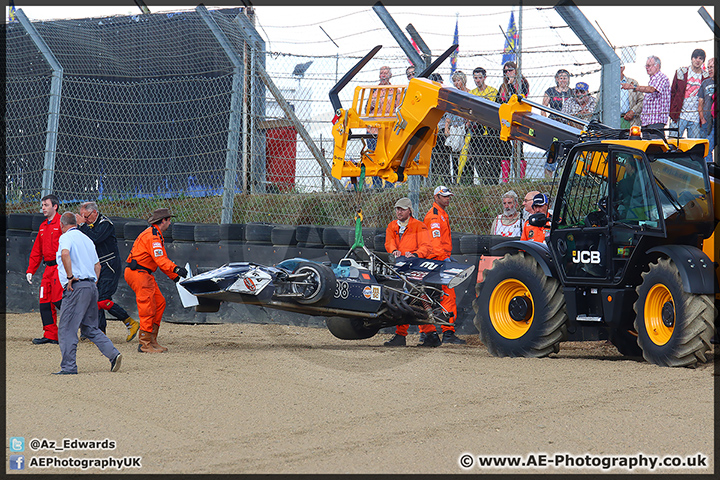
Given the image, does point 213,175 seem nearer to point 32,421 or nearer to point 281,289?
point 281,289

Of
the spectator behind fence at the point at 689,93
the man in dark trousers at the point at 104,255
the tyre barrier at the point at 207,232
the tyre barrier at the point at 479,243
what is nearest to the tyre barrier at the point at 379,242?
the tyre barrier at the point at 479,243

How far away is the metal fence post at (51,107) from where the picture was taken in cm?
1288

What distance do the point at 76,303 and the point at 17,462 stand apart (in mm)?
3153

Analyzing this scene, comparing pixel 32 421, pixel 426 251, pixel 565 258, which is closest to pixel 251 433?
pixel 32 421

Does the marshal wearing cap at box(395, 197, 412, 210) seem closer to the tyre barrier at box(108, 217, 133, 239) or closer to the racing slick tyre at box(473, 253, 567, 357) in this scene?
the racing slick tyre at box(473, 253, 567, 357)

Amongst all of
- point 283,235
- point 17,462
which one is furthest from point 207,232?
point 17,462

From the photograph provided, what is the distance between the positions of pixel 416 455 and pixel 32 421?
273 cm

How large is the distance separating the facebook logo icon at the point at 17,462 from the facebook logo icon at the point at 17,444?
115 mm

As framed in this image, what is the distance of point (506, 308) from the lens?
8.95 meters

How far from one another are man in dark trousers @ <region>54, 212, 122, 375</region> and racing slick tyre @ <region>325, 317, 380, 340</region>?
8.32 feet

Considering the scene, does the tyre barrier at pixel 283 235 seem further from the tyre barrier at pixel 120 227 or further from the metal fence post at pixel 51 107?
the metal fence post at pixel 51 107

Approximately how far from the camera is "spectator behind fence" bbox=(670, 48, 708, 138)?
10.2 metres

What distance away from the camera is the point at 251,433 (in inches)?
216

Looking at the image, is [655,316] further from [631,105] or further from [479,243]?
[631,105]
